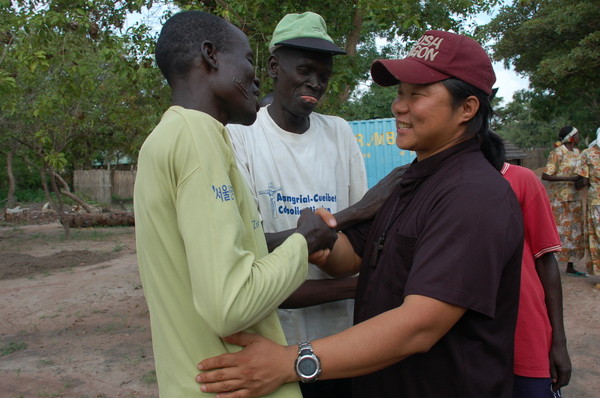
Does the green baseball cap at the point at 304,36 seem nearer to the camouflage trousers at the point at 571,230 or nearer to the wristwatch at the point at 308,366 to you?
the wristwatch at the point at 308,366

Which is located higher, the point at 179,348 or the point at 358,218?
the point at 358,218

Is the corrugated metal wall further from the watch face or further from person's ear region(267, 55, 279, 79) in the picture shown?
the watch face

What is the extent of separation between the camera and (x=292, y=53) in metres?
2.34

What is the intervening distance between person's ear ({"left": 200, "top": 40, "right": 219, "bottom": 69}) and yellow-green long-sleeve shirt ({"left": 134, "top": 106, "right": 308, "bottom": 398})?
0.71 ft

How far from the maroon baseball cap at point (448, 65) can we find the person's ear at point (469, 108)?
4cm

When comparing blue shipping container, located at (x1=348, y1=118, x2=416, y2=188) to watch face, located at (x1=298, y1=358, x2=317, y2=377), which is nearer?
watch face, located at (x1=298, y1=358, x2=317, y2=377)

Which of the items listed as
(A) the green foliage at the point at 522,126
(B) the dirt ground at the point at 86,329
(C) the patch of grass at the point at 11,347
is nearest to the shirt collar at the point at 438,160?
(B) the dirt ground at the point at 86,329

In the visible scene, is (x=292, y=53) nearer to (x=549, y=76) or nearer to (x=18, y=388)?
(x=18, y=388)

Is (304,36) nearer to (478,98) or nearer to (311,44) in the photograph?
(311,44)

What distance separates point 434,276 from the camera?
4.70 ft

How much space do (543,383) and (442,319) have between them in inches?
45.8

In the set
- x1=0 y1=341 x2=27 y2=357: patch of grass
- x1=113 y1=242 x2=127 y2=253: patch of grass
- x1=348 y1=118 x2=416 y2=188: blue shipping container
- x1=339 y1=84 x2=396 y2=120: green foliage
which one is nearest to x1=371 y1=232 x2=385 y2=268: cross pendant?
x1=0 y1=341 x2=27 y2=357: patch of grass

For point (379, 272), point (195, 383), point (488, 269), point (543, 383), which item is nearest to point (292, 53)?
point (379, 272)

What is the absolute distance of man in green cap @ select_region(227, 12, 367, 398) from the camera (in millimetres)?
2238
